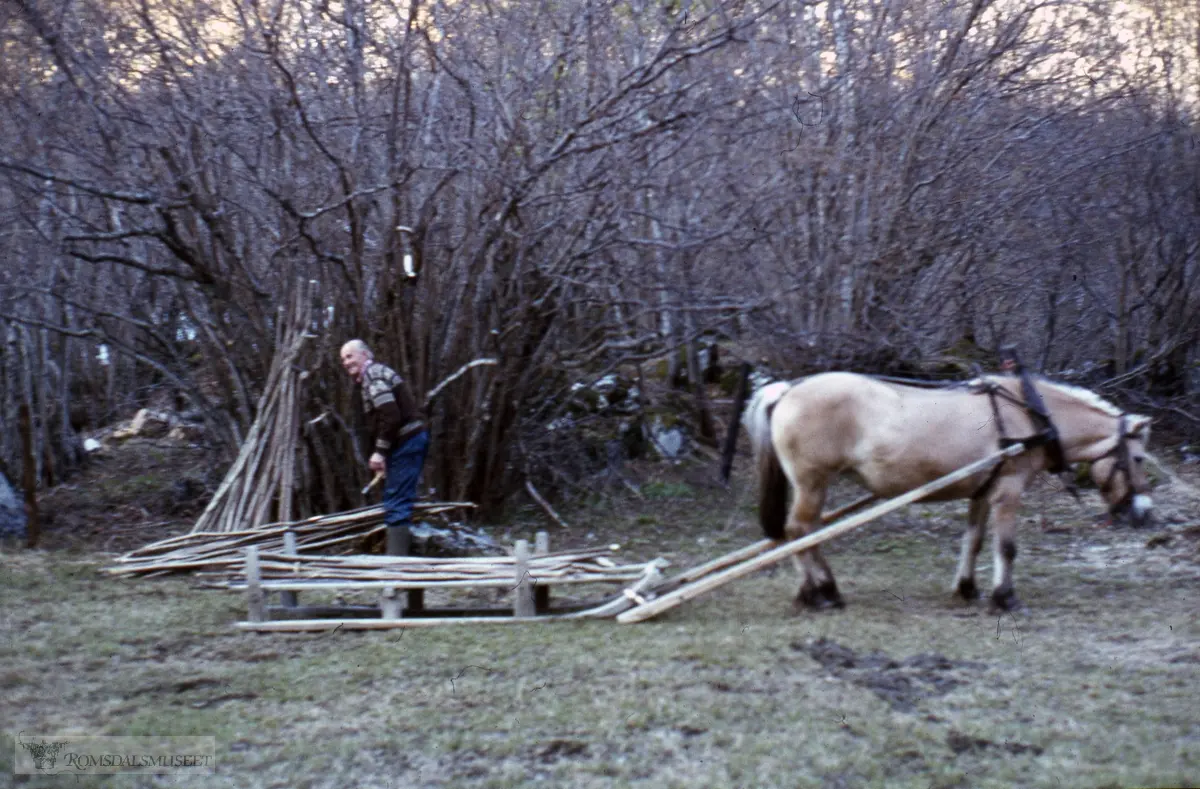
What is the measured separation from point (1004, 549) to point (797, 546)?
4.90 feet

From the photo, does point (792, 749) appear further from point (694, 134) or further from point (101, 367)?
point (101, 367)

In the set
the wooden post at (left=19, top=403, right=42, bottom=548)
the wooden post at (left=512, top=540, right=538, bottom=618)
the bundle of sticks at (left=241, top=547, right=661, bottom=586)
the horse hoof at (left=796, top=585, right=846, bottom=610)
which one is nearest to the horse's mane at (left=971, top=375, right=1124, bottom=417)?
the horse hoof at (left=796, top=585, right=846, bottom=610)

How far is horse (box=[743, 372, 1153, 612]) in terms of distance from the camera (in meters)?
7.15

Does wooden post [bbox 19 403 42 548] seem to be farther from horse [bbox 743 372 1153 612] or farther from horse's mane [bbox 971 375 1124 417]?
horse's mane [bbox 971 375 1124 417]

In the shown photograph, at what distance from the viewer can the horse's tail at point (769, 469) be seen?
7.35m

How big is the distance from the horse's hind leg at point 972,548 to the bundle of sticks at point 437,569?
7.31 ft

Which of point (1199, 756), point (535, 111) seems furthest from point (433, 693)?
point (535, 111)

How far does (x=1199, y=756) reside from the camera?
4.36m

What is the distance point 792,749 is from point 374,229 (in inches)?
275

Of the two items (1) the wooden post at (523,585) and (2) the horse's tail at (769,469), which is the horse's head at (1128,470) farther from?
(1) the wooden post at (523,585)

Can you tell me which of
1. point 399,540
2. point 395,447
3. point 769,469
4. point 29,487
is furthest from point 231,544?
point 769,469

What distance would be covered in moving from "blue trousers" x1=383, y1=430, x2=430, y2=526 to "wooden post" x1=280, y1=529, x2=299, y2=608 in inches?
28.2

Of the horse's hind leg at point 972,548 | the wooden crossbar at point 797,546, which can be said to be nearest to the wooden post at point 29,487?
the wooden crossbar at point 797,546

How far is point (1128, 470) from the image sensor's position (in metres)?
7.25
